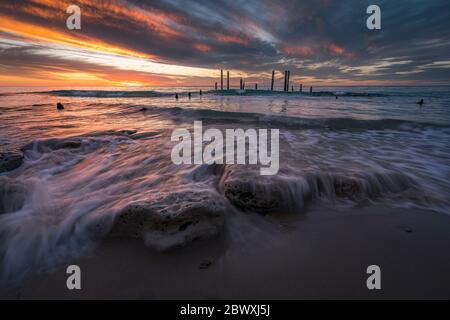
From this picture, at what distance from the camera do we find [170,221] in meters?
2.40

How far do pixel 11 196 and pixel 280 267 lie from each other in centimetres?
396

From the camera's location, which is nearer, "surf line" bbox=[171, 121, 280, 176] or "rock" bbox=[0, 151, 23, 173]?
"rock" bbox=[0, 151, 23, 173]

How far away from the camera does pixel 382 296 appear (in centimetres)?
174

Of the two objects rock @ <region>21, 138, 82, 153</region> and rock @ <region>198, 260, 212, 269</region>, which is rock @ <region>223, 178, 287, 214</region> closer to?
rock @ <region>198, 260, 212, 269</region>

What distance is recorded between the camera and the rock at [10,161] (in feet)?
13.8

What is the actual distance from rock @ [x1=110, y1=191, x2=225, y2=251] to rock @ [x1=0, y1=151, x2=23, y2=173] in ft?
11.5

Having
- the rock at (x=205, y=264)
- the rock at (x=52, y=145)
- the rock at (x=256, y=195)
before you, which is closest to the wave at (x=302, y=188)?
the rock at (x=256, y=195)

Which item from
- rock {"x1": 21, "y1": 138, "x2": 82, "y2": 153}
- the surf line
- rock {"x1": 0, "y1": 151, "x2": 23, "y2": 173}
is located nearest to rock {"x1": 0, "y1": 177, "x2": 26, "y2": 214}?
rock {"x1": 0, "y1": 151, "x2": 23, "y2": 173}


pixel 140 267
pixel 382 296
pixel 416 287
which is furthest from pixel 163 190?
pixel 416 287

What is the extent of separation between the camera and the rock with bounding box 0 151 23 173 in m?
4.19

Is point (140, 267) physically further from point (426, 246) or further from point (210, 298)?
point (426, 246)

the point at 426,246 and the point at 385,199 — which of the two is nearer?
the point at 426,246
